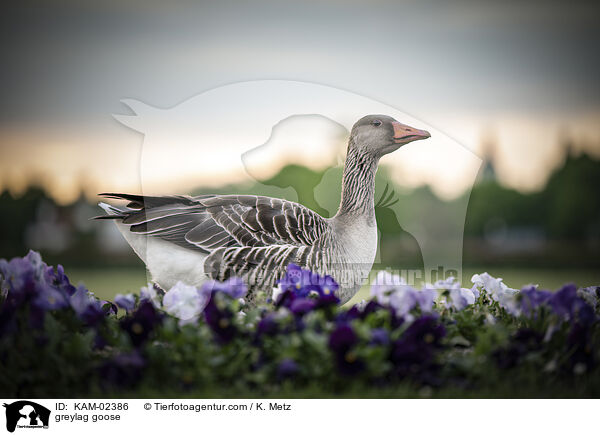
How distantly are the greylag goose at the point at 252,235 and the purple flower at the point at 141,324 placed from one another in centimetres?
103

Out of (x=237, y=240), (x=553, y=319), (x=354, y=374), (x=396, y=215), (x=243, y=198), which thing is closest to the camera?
(x=354, y=374)

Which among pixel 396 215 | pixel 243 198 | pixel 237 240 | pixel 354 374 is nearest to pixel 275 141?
pixel 243 198

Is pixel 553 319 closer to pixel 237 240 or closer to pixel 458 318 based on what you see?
pixel 458 318

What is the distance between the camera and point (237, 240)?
4.42m

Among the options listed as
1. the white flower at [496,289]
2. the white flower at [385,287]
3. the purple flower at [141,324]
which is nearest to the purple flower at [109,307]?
the purple flower at [141,324]

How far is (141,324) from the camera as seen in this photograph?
334cm

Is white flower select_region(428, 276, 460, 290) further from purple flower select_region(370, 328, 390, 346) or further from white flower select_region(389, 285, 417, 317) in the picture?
purple flower select_region(370, 328, 390, 346)

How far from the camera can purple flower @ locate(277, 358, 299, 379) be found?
9.73 ft

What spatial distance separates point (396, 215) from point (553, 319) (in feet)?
6.72

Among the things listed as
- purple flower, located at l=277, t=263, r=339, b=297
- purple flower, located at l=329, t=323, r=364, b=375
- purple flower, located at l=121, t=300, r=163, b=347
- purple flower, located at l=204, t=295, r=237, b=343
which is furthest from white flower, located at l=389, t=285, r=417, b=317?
purple flower, located at l=121, t=300, r=163, b=347

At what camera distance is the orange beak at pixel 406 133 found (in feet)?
15.3

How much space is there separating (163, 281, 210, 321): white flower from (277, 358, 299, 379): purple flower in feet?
2.63

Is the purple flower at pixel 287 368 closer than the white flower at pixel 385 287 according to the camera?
Yes

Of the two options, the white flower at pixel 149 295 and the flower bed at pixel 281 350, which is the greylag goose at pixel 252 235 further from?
the flower bed at pixel 281 350
